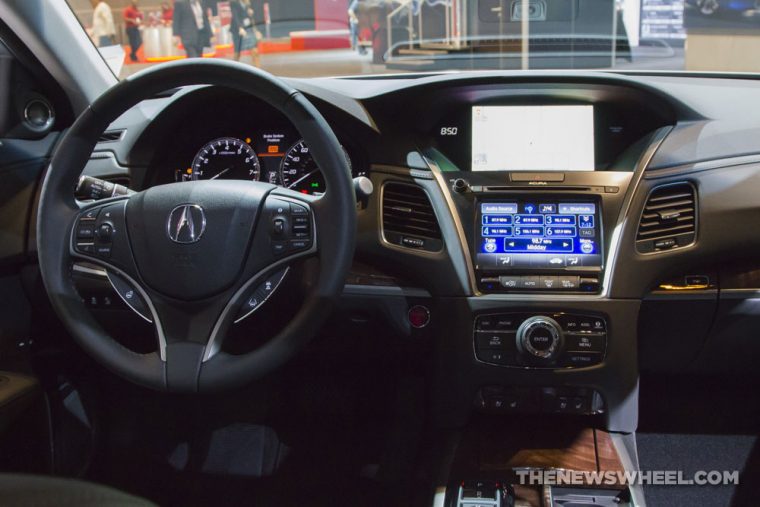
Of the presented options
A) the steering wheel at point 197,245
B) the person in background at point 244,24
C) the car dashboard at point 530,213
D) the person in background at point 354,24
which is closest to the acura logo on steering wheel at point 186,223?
the steering wheel at point 197,245

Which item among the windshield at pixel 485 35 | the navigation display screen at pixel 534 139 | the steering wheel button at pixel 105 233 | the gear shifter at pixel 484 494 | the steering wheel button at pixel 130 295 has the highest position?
the windshield at pixel 485 35

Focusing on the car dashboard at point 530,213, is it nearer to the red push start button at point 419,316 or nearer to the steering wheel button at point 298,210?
the red push start button at point 419,316

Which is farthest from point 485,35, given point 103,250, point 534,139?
point 103,250

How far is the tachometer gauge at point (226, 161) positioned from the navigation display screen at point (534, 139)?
0.60 m

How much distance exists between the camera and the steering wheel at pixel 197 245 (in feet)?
4.61

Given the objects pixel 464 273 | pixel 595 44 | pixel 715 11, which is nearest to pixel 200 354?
pixel 464 273

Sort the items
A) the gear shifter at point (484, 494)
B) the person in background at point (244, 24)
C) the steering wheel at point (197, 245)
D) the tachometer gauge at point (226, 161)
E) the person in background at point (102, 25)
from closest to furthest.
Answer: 1. the steering wheel at point (197, 245)
2. the gear shifter at point (484, 494)
3. the tachometer gauge at point (226, 161)
4. the person in background at point (102, 25)
5. the person in background at point (244, 24)

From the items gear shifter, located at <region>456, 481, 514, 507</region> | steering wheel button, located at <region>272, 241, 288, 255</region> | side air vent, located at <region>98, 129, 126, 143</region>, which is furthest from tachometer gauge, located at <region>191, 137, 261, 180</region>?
gear shifter, located at <region>456, 481, 514, 507</region>

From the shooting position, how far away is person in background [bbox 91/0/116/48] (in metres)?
2.36

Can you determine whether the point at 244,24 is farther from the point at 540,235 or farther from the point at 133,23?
the point at 540,235

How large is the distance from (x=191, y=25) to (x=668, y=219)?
2.27 meters

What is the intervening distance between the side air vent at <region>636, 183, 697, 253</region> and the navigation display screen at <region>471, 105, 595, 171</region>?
19cm

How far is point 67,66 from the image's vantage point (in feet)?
7.09

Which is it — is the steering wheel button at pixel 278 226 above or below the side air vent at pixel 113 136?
below
